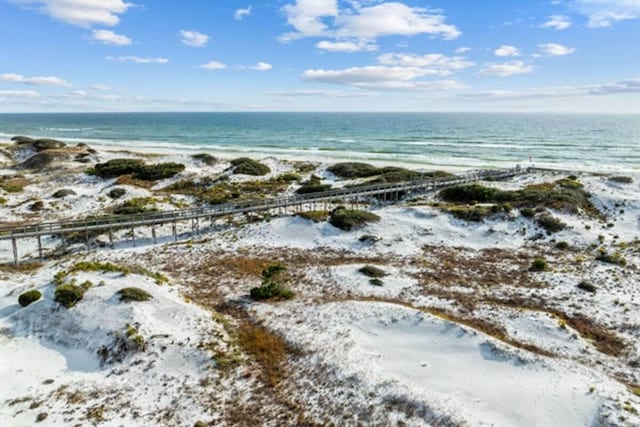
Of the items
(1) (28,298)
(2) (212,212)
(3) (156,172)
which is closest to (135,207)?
(2) (212,212)

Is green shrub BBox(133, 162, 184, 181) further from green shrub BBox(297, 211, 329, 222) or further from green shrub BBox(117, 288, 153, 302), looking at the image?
green shrub BBox(117, 288, 153, 302)

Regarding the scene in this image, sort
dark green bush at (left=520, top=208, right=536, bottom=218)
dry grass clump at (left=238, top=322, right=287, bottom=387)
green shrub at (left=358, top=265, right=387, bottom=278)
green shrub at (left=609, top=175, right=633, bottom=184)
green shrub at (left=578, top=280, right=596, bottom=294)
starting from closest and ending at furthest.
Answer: dry grass clump at (left=238, top=322, right=287, bottom=387)
green shrub at (left=578, top=280, right=596, bottom=294)
green shrub at (left=358, top=265, right=387, bottom=278)
dark green bush at (left=520, top=208, right=536, bottom=218)
green shrub at (left=609, top=175, right=633, bottom=184)

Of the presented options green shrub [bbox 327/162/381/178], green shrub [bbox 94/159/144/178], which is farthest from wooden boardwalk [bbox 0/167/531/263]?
green shrub [bbox 94/159/144/178]

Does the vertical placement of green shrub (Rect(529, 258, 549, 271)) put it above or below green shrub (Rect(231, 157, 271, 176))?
below

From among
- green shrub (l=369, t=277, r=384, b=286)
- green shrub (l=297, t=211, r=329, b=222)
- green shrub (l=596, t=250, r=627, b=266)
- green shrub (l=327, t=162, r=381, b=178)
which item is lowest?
green shrub (l=369, t=277, r=384, b=286)

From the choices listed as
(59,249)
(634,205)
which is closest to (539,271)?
(634,205)

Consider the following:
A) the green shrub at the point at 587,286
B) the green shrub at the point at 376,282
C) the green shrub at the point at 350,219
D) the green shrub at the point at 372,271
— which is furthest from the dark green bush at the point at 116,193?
the green shrub at the point at 587,286
